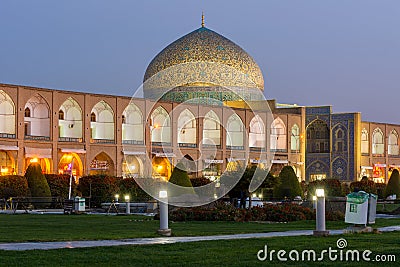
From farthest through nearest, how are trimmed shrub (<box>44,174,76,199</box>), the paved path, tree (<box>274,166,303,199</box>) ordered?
tree (<box>274,166,303,199</box>)
trimmed shrub (<box>44,174,76,199</box>)
the paved path

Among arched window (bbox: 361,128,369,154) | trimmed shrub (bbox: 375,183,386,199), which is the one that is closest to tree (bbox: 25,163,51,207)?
trimmed shrub (bbox: 375,183,386,199)

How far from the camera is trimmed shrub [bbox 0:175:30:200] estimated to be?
32.8 meters

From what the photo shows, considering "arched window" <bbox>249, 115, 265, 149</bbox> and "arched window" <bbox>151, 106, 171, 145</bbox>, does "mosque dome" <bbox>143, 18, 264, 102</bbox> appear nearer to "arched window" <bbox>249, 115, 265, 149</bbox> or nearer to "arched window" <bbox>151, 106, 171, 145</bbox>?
"arched window" <bbox>249, 115, 265, 149</bbox>

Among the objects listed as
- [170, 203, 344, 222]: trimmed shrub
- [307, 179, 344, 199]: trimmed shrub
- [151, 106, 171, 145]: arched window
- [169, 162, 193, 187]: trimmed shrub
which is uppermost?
[151, 106, 171, 145]: arched window

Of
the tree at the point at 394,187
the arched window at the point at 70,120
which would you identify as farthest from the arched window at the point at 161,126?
the tree at the point at 394,187

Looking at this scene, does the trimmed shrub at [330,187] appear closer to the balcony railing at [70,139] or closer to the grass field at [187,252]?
the balcony railing at [70,139]

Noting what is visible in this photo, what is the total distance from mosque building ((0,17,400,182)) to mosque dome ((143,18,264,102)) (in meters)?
0.07

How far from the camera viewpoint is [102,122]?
47.1 m

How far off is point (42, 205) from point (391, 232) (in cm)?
1986

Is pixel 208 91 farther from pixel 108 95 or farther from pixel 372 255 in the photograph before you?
pixel 372 255

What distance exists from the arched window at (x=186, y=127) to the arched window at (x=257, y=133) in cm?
488

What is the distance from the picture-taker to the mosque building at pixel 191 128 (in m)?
43.6

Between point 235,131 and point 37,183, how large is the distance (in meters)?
23.3

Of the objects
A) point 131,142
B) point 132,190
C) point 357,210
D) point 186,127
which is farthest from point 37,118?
point 357,210
